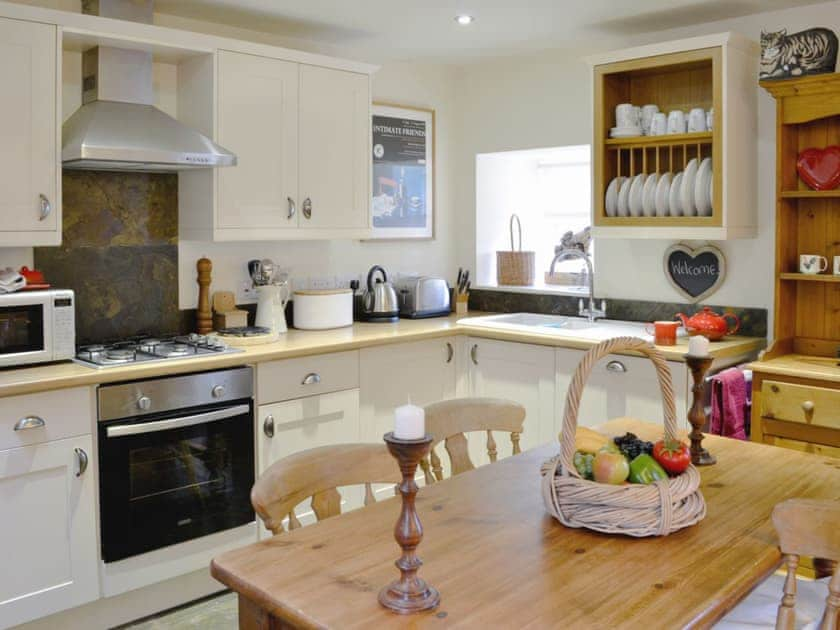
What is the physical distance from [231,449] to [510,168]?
2.55m

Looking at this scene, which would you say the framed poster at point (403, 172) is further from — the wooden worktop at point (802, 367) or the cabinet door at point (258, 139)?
the wooden worktop at point (802, 367)

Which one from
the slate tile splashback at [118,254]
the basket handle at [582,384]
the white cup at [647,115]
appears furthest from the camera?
the white cup at [647,115]

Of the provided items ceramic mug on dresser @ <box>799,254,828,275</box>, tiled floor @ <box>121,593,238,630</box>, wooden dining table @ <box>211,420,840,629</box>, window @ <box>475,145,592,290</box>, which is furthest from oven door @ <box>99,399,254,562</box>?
ceramic mug on dresser @ <box>799,254,828,275</box>

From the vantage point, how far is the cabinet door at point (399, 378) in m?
3.79

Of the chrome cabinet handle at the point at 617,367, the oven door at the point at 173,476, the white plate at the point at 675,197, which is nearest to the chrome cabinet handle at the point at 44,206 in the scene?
the oven door at the point at 173,476

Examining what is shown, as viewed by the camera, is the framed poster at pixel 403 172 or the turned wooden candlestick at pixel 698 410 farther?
the framed poster at pixel 403 172

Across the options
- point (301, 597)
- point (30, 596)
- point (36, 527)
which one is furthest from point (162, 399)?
point (301, 597)

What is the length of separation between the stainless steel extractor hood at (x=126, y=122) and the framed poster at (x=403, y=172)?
1248mm

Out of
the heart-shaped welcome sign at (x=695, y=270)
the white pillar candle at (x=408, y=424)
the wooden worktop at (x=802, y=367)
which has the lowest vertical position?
the wooden worktop at (x=802, y=367)

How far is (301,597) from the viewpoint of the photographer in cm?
137

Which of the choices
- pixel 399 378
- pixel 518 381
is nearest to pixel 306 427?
pixel 399 378

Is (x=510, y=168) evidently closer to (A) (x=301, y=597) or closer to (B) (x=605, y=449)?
(B) (x=605, y=449)

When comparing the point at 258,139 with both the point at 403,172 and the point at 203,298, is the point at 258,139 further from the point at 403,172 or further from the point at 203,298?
the point at 403,172

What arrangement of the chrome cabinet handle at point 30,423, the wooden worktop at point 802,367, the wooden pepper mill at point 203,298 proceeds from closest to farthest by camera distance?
1. the chrome cabinet handle at point 30,423
2. the wooden worktop at point 802,367
3. the wooden pepper mill at point 203,298
